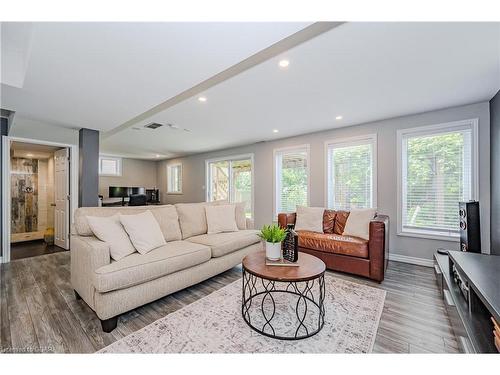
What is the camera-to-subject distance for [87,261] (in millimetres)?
1882

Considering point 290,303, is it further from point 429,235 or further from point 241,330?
point 429,235

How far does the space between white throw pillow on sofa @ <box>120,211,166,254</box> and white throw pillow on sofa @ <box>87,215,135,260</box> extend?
58 mm

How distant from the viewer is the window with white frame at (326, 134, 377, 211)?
3.83 metres

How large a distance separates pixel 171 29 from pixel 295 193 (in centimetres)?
390

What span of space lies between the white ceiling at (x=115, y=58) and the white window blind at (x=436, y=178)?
3075 millimetres

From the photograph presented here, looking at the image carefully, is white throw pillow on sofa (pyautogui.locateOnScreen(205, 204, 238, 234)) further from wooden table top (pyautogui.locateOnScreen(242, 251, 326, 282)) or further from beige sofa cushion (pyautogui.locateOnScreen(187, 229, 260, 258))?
wooden table top (pyautogui.locateOnScreen(242, 251, 326, 282))

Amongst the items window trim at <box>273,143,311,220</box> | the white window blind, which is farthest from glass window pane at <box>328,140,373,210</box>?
the white window blind

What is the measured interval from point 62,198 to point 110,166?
3323 millimetres

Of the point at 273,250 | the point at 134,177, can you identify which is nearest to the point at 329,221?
the point at 273,250

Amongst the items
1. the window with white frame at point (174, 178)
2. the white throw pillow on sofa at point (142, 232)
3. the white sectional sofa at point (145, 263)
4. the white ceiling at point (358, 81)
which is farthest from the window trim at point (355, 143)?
the window with white frame at point (174, 178)
